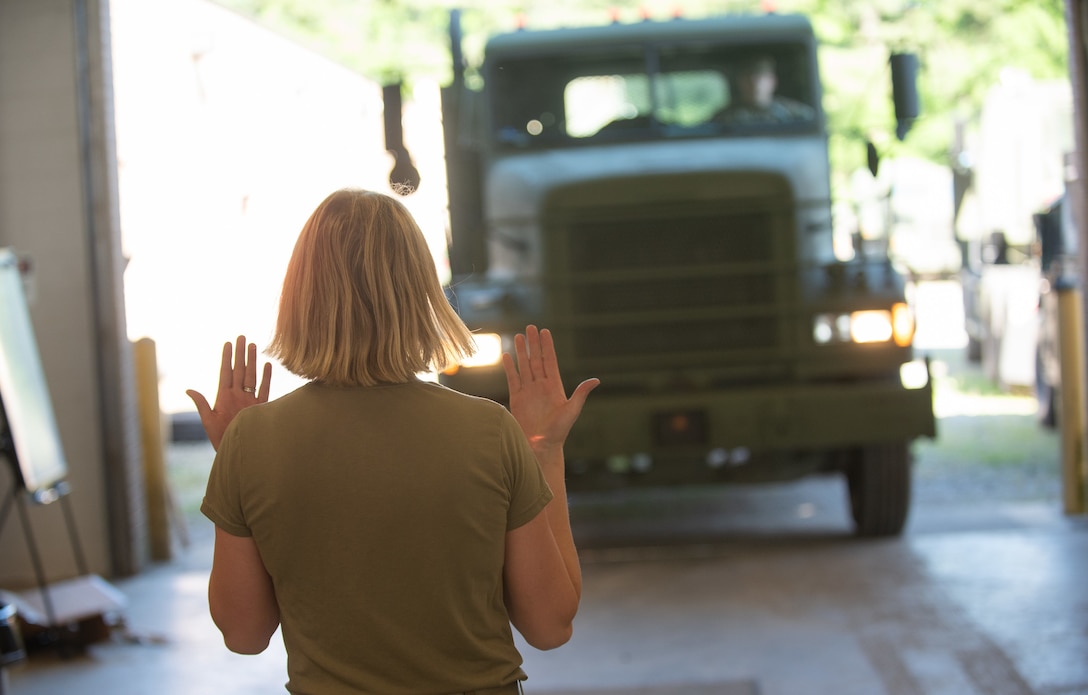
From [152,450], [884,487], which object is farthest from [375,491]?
[152,450]

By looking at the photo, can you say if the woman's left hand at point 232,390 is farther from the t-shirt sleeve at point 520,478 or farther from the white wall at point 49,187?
the white wall at point 49,187

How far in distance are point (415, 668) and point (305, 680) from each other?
0.17 m

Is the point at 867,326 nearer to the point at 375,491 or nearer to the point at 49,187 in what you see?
the point at 49,187

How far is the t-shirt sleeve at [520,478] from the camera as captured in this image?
6.19ft

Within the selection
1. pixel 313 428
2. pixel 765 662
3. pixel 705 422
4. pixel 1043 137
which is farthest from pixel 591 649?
pixel 1043 137

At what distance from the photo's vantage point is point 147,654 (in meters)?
5.73

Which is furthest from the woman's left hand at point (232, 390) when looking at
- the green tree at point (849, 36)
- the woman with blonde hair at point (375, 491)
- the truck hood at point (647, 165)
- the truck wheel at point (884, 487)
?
the green tree at point (849, 36)

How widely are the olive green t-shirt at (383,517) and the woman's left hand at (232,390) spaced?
0.30m

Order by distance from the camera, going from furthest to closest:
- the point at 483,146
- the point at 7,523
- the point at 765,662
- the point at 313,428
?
1. the point at 483,146
2. the point at 7,523
3. the point at 765,662
4. the point at 313,428

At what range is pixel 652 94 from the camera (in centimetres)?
764

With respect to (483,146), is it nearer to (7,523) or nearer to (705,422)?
(705,422)

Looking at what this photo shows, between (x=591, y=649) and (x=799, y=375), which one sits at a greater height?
(x=799, y=375)

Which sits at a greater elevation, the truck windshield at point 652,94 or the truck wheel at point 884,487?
the truck windshield at point 652,94

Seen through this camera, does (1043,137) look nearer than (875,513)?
No
